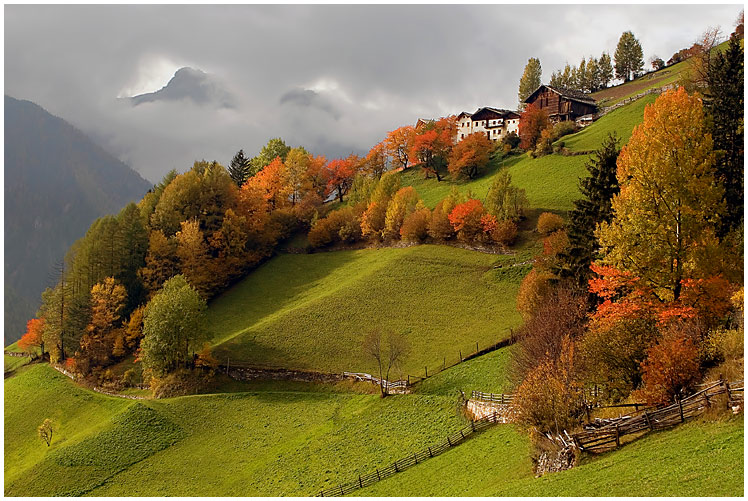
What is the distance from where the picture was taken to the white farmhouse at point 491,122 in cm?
12169

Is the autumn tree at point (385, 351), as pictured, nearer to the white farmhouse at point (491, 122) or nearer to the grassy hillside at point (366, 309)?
the grassy hillside at point (366, 309)

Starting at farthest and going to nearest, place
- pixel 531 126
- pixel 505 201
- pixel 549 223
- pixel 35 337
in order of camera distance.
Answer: pixel 531 126 → pixel 35 337 → pixel 505 201 → pixel 549 223

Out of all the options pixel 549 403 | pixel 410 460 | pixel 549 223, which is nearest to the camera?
pixel 549 403

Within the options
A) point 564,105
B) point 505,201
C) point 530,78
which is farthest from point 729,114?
point 530,78

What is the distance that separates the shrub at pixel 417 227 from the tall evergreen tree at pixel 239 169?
3978 centimetres

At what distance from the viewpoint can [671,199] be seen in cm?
2880

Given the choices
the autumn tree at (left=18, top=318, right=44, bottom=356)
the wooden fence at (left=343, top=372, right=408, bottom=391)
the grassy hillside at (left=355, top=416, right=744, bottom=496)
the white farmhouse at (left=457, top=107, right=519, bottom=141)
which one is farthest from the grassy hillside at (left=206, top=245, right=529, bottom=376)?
the white farmhouse at (left=457, top=107, right=519, bottom=141)

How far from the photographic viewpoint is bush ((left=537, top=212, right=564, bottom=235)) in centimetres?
7231

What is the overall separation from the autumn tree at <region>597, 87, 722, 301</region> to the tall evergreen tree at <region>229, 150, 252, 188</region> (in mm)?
88023

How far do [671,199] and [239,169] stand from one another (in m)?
91.2

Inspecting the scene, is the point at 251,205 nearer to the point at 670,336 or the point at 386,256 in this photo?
the point at 386,256

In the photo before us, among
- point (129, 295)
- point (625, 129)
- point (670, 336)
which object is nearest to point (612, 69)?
point (625, 129)

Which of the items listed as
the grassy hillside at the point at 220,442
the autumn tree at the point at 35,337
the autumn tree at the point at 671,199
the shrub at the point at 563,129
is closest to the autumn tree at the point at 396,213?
the grassy hillside at the point at 220,442

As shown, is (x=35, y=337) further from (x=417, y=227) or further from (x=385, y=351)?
(x=417, y=227)
